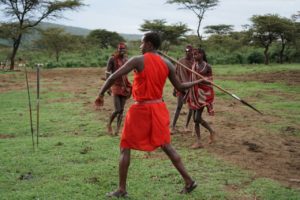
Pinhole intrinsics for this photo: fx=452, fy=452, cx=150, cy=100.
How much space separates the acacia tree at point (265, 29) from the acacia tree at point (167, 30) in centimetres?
792

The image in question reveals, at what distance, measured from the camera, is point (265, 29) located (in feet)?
127

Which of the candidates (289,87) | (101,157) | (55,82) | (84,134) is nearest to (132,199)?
(101,157)

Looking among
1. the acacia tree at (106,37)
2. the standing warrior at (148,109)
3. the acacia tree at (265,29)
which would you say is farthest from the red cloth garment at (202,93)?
the acacia tree at (106,37)

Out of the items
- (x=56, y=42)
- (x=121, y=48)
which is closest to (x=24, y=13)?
(x=56, y=42)

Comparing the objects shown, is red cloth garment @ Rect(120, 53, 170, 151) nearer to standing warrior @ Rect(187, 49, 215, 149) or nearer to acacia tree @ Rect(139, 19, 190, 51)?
standing warrior @ Rect(187, 49, 215, 149)

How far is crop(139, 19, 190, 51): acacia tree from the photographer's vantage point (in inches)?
1768

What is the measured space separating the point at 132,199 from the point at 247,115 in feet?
24.2

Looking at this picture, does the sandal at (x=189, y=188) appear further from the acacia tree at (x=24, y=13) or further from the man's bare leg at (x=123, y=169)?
the acacia tree at (x=24, y=13)

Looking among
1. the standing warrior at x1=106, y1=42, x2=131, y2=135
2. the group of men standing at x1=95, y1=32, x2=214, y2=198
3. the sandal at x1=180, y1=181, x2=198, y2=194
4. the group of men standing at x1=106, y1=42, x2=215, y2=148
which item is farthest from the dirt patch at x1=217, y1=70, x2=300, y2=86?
the group of men standing at x1=95, y1=32, x2=214, y2=198

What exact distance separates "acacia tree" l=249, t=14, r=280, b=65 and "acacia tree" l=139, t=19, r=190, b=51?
7.92 m

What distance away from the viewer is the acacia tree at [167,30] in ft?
147

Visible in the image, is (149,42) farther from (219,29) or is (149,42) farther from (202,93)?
(219,29)

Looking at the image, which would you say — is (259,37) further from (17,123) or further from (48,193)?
(48,193)

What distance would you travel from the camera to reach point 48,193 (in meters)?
5.62
